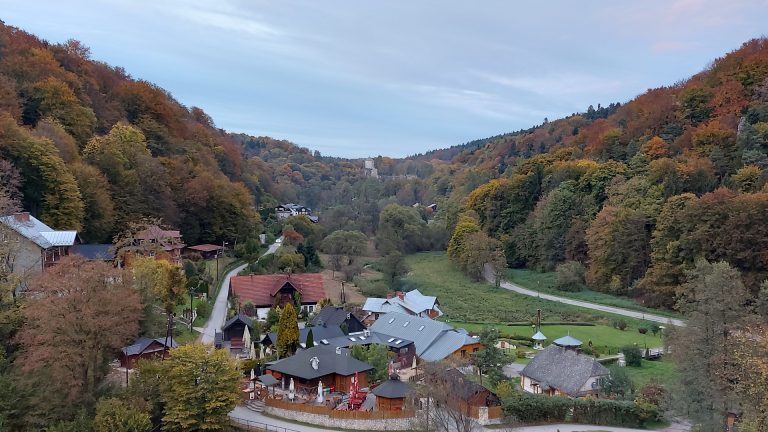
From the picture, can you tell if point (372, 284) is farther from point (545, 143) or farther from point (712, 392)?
point (545, 143)

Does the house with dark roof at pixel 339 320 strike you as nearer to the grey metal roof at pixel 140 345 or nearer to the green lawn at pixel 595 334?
the green lawn at pixel 595 334

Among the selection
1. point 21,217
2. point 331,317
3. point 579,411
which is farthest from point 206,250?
point 579,411

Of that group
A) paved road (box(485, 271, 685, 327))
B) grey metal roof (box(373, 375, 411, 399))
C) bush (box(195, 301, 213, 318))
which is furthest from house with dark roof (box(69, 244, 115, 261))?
paved road (box(485, 271, 685, 327))

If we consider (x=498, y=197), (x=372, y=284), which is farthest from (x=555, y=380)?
(x=498, y=197)

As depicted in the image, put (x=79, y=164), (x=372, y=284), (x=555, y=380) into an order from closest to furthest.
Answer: (x=555, y=380), (x=79, y=164), (x=372, y=284)

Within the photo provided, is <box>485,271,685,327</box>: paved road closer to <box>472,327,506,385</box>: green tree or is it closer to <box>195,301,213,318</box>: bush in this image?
<box>472,327,506,385</box>: green tree

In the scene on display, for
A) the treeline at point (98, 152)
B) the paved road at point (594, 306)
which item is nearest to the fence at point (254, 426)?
the treeline at point (98, 152)
